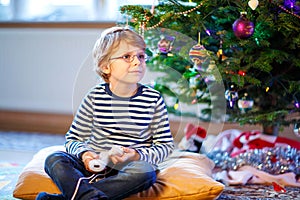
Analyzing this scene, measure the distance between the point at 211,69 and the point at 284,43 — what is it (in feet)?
1.02

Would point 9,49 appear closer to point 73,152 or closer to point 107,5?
point 107,5

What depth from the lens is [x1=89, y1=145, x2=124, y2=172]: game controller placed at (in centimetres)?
140

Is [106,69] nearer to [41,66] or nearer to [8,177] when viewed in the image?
[8,177]

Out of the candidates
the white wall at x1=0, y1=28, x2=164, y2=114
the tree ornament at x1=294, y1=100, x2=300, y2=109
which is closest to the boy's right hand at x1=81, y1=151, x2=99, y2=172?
the tree ornament at x1=294, y1=100, x2=300, y2=109

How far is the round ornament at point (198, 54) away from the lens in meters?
1.64

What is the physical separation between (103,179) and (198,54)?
1.72ft

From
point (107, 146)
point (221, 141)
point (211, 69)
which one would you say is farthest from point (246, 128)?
point (107, 146)

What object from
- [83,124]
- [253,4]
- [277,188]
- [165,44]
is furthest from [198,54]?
[277,188]

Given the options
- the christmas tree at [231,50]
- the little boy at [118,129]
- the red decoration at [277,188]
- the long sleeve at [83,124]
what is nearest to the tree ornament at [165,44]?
the christmas tree at [231,50]

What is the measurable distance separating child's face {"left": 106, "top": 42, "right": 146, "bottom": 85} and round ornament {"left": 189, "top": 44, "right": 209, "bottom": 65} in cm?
25

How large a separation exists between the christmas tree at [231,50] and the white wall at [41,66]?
3.53 ft

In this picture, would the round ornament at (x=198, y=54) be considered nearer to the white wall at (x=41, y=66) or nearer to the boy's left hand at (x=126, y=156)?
the boy's left hand at (x=126, y=156)

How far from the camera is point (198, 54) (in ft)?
5.40

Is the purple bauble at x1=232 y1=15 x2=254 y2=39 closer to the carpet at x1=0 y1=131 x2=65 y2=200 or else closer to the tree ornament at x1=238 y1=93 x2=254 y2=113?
the tree ornament at x1=238 y1=93 x2=254 y2=113
